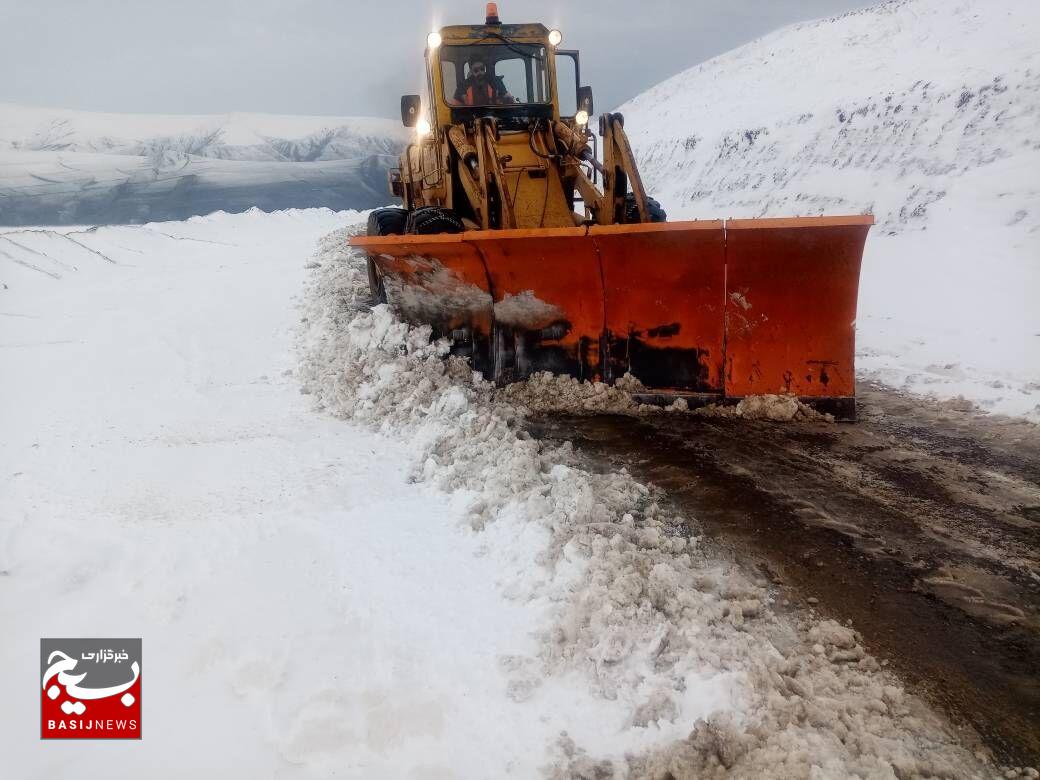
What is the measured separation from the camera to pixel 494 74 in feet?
19.6

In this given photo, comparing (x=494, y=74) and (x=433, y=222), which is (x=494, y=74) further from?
(x=433, y=222)

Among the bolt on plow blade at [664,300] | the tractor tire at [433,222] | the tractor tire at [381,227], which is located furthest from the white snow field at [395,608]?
the tractor tire at [381,227]

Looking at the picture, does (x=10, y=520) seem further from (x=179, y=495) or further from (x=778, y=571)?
(x=778, y=571)

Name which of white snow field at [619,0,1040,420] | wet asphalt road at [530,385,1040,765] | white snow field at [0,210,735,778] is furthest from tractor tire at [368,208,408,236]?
white snow field at [619,0,1040,420]

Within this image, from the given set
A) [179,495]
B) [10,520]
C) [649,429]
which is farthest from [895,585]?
[10,520]

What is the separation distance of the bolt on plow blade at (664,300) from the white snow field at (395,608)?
70cm

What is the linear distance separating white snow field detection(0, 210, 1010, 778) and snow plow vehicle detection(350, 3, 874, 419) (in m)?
0.71

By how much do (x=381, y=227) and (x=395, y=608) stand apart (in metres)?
4.37

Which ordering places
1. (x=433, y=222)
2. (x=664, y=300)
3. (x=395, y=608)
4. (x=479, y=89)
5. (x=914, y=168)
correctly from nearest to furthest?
(x=395, y=608), (x=664, y=300), (x=433, y=222), (x=479, y=89), (x=914, y=168)

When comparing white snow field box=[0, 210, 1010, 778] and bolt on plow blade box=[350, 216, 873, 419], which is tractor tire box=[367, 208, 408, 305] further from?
white snow field box=[0, 210, 1010, 778]

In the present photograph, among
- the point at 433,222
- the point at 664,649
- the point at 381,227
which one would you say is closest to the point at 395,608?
the point at 664,649

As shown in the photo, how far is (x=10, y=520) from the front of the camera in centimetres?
275

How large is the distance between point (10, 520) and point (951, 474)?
164 inches

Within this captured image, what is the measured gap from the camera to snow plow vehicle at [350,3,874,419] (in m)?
3.93
